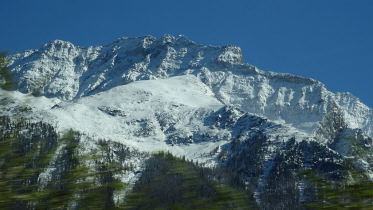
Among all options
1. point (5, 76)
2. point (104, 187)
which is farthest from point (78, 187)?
point (5, 76)

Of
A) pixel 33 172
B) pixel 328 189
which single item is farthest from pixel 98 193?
pixel 328 189

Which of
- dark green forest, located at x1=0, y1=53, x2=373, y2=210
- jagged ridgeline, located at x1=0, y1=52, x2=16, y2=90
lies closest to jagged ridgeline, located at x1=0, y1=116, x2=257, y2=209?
dark green forest, located at x1=0, y1=53, x2=373, y2=210

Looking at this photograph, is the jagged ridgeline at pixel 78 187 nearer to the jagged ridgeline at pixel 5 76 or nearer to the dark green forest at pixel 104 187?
the dark green forest at pixel 104 187

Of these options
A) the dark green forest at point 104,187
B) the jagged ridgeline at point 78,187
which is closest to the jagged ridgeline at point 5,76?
the dark green forest at point 104,187

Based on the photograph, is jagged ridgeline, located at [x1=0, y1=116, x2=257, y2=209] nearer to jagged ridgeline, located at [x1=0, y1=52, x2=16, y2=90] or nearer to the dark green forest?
the dark green forest

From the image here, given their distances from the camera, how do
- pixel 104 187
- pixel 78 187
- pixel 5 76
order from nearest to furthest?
pixel 104 187 → pixel 78 187 → pixel 5 76

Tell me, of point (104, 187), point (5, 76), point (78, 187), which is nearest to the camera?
point (104, 187)

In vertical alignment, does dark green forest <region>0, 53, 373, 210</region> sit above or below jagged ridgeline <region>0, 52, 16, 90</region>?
below

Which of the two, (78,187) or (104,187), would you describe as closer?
(104,187)

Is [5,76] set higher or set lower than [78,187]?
higher

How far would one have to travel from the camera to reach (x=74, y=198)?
75.7 ft

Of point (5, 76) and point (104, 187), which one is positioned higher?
point (5, 76)

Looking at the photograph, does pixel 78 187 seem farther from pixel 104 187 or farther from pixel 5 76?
pixel 5 76

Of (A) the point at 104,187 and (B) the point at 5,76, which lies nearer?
Answer: (A) the point at 104,187
